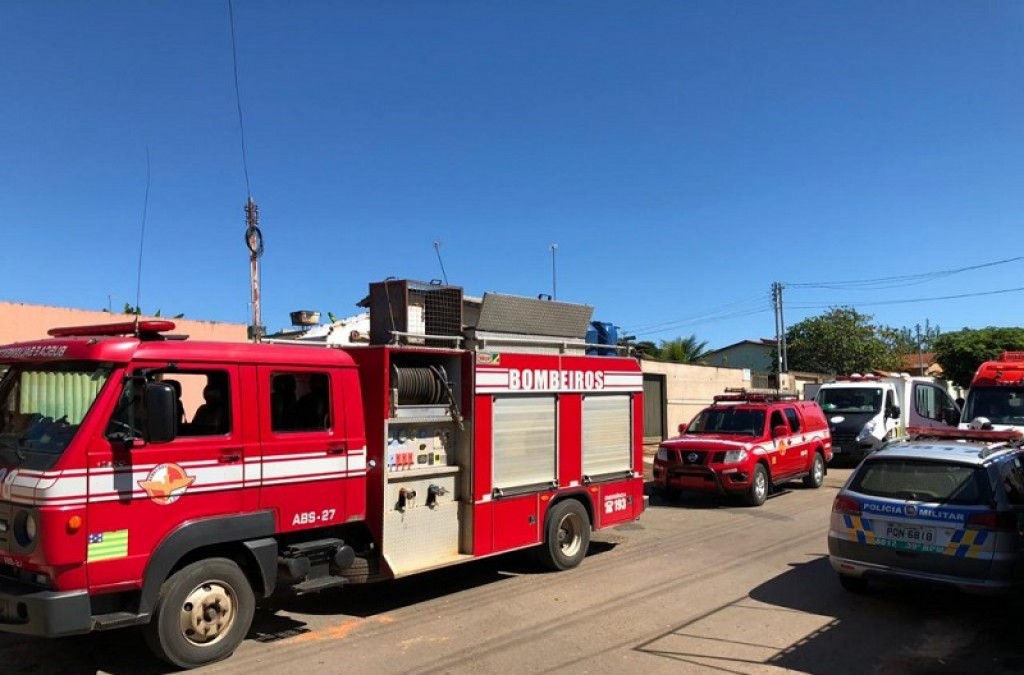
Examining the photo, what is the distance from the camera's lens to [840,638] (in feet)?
20.9

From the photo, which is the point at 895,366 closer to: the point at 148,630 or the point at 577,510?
the point at 577,510

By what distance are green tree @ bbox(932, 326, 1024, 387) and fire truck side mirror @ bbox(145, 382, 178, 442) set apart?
50.3 meters

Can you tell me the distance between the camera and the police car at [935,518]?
6.51 metres

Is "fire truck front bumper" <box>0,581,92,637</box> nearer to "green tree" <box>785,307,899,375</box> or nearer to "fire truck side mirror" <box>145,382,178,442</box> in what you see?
"fire truck side mirror" <box>145,382,178,442</box>

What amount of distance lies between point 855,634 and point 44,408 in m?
6.65

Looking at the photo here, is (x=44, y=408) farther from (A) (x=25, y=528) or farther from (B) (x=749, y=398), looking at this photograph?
(B) (x=749, y=398)

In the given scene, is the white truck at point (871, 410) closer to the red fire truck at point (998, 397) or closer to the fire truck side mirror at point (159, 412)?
the red fire truck at point (998, 397)

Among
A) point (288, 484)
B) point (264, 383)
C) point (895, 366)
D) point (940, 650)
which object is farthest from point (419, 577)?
point (895, 366)

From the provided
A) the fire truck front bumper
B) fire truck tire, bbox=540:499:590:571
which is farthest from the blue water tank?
the fire truck front bumper

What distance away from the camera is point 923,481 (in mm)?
7133

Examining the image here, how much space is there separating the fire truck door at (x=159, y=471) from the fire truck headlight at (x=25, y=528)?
332 mm

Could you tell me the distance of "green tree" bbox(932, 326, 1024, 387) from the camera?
1832 inches

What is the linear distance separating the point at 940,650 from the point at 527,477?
4.09m

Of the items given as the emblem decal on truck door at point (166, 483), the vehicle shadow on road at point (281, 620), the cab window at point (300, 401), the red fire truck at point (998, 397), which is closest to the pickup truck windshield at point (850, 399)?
the red fire truck at point (998, 397)
